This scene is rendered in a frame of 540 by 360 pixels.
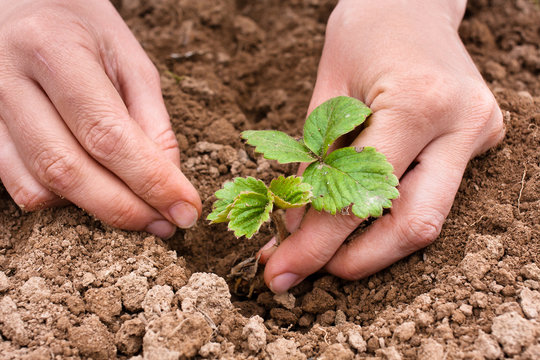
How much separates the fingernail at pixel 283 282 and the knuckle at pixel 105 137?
0.93 metres

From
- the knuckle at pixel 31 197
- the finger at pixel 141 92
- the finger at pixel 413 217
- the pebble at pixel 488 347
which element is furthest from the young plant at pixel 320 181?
the knuckle at pixel 31 197

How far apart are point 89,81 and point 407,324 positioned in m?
1.71

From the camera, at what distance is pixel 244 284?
2.42 metres

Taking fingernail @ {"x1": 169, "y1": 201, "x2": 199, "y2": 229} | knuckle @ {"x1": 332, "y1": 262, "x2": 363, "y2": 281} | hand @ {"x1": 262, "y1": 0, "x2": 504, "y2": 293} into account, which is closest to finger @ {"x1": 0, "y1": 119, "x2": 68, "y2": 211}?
fingernail @ {"x1": 169, "y1": 201, "x2": 199, "y2": 229}

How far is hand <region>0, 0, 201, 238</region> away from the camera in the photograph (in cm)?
209

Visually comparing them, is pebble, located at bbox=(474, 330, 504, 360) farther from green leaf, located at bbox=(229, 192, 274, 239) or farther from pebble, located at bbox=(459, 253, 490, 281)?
green leaf, located at bbox=(229, 192, 274, 239)

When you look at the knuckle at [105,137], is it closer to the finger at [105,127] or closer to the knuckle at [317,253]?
the finger at [105,127]

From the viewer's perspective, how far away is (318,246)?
2115mm

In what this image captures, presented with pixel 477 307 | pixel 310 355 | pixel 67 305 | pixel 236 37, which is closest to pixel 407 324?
pixel 477 307

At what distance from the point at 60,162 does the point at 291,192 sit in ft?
3.38

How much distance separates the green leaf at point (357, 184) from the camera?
192 centimetres

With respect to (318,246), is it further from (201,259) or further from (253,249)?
(201,259)

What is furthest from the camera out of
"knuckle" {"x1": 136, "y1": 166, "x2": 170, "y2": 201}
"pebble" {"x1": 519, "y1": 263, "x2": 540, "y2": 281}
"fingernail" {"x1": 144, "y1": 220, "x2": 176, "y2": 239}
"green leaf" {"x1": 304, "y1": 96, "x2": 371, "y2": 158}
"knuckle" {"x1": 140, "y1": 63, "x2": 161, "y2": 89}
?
"knuckle" {"x1": 140, "y1": 63, "x2": 161, "y2": 89}

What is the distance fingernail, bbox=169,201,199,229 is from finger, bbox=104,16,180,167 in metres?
0.27
